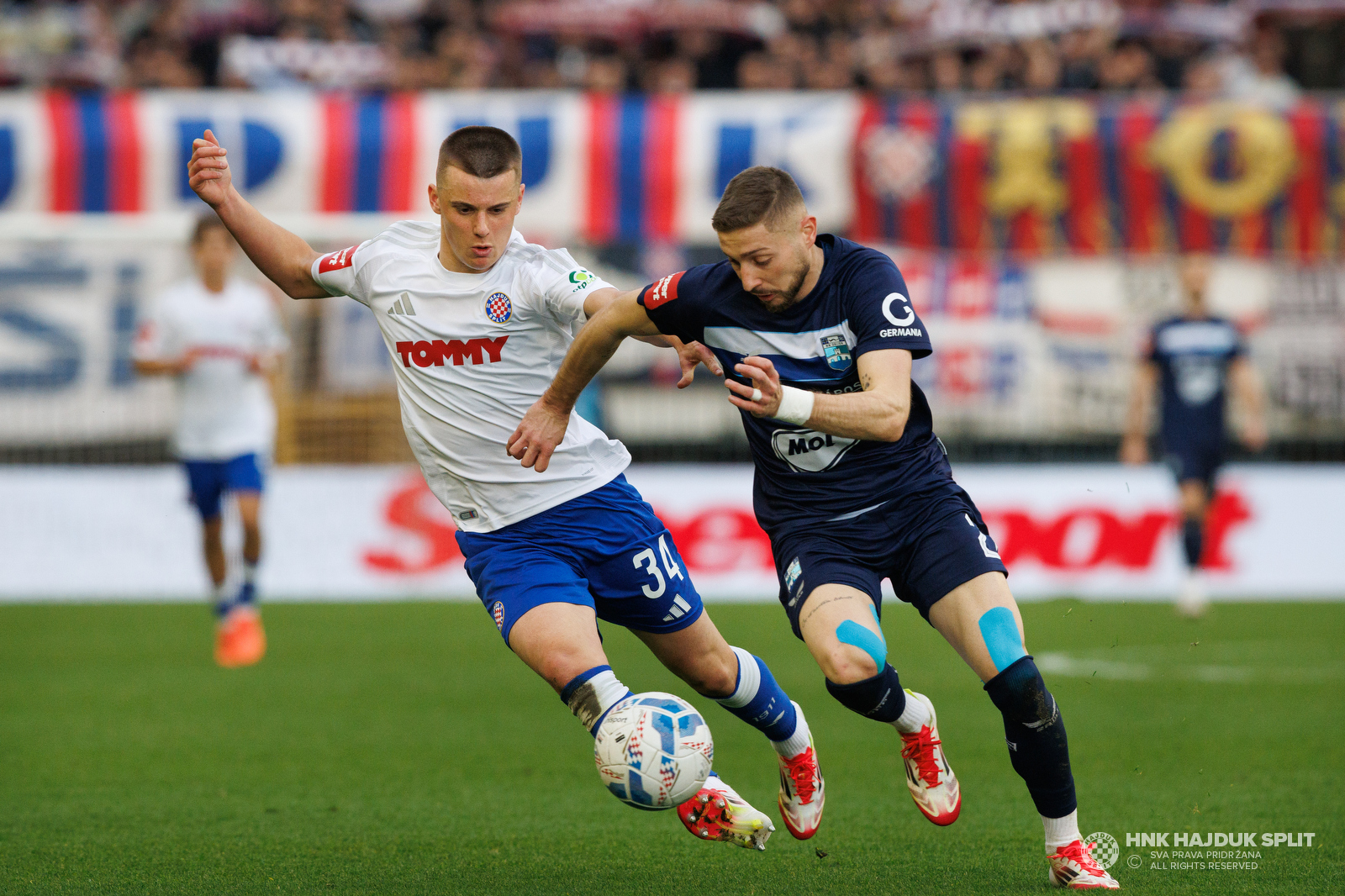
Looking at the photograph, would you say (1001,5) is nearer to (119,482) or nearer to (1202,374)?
(1202,374)

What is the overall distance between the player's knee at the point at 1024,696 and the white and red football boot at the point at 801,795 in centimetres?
86

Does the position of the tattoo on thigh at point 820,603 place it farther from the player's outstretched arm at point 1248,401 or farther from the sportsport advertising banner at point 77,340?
the sportsport advertising banner at point 77,340

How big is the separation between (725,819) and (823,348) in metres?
1.57

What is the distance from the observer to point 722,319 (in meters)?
4.96

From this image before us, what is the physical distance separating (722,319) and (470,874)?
198cm

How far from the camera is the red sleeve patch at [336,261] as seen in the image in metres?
5.19

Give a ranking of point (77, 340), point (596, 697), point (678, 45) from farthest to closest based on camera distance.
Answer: point (678, 45) → point (77, 340) → point (596, 697)

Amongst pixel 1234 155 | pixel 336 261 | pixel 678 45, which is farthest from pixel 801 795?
pixel 678 45

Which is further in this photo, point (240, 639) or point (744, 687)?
point (240, 639)

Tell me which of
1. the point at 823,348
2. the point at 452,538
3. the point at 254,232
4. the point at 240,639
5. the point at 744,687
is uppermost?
the point at 254,232

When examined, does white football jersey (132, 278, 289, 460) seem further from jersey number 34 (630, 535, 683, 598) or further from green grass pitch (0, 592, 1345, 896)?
jersey number 34 (630, 535, 683, 598)

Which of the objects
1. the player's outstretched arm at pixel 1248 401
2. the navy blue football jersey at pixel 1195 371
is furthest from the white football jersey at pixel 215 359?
the player's outstretched arm at pixel 1248 401

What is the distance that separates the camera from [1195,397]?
473 inches

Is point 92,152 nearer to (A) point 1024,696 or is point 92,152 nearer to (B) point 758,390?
(B) point 758,390
